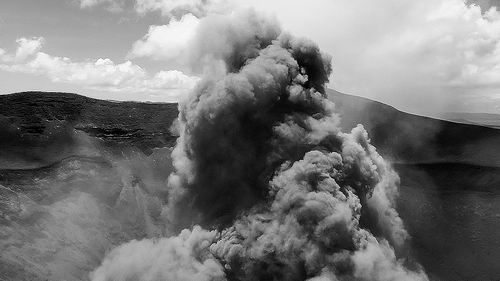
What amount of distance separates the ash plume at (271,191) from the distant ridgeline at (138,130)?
13.6m

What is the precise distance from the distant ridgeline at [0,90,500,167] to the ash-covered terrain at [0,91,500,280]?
0.16 meters

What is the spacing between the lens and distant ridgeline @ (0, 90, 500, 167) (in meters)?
52.8

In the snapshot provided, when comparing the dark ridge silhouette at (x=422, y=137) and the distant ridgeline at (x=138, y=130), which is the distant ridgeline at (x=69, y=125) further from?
the dark ridge silhouette at (x=422, y=137)

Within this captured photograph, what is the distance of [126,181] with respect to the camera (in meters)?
48.4

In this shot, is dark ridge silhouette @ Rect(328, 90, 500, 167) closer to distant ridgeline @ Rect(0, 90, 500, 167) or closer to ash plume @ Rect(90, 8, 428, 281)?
distant ridgeline @ Rect(0, 90, 500, 167)

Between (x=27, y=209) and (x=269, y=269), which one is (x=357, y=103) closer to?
(x=269, y=269)

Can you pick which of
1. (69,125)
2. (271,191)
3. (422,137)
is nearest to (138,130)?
(69,125)

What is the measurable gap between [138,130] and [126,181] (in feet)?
50.0

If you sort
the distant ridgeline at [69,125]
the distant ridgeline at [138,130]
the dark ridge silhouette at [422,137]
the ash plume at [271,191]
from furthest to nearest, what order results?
the dark ridge silhouette at [422,137]
the distant ridgeline at [138,130]
the distant ridgeline at [69,125]
the ash plume at [271,191]

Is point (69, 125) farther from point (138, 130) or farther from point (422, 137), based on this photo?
point (422, 137)

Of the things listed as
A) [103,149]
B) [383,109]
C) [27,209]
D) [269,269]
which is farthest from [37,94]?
[383,109]

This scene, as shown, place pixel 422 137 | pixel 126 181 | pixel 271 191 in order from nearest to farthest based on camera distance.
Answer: pixel 271 191
pixel 126 181
pixel 422 137

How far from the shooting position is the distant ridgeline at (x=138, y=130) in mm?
52834

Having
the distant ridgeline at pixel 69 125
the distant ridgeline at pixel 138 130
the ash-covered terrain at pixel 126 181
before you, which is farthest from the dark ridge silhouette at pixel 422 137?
the distant ridgeline at pixel 69 125
